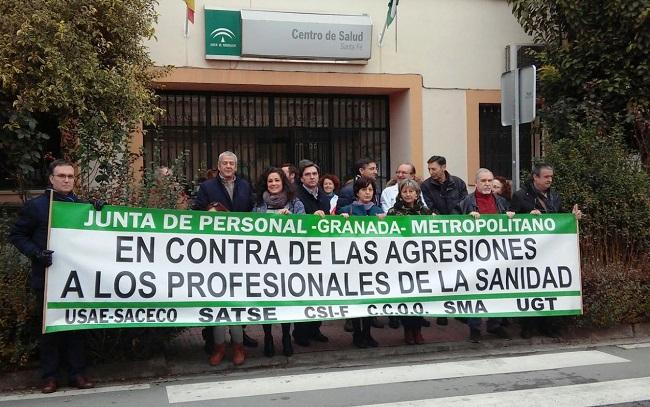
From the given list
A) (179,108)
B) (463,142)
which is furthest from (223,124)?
(463,142)

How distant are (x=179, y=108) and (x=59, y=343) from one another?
255 inches

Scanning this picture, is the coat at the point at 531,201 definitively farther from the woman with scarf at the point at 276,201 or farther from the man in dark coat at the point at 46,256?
the man in dark coat at the point at 46,256

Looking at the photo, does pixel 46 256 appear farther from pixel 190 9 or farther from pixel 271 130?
pixel 271 130

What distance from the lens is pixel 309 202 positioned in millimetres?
7219

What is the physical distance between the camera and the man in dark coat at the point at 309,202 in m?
6.90

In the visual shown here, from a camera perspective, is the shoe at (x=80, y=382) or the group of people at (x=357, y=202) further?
the group of people at (x=357, y=202)

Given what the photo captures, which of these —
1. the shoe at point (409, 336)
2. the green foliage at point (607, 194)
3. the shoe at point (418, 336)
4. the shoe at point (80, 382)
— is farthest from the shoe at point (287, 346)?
the green foliage at point (607, 194)

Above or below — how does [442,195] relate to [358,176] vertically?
below

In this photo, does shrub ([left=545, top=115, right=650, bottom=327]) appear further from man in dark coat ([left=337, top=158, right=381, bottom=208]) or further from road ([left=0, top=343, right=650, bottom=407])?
man in dark coat ([left=337, top=158, right=381, bottom=208])

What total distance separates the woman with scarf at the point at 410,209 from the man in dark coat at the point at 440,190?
0.91m

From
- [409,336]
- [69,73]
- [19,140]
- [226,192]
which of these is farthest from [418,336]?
[19,140]

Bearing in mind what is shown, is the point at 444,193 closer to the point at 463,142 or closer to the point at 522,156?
the point at 463,142

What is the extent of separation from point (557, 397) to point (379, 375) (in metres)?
1.52

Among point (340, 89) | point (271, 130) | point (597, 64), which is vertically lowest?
point (271, 130)
